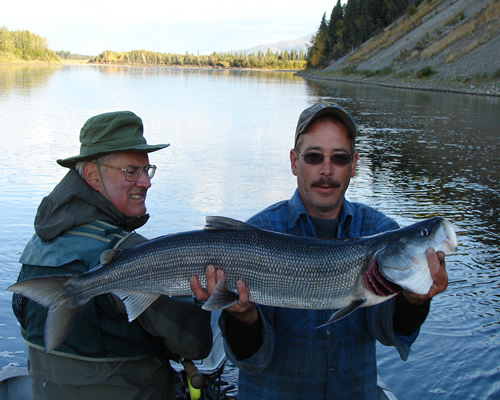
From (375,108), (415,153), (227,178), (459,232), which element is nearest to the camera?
(459,232)

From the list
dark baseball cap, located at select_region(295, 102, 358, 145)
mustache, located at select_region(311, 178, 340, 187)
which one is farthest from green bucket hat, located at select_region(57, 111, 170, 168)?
mustache, located at select_region(311, 178, 340, 187)

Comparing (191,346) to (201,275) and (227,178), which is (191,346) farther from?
(227,178)

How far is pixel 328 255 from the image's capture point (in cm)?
297

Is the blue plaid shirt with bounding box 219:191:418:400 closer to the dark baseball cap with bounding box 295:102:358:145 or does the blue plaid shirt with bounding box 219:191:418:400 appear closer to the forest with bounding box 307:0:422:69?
the dark baseball cap with bounding box 295:102:358:145

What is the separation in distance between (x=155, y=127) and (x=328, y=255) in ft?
67.0

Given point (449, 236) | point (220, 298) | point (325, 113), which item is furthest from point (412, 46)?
point (220, 298)

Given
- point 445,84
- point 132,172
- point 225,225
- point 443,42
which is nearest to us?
point 225,225

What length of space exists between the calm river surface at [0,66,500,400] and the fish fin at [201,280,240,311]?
12.3 ft

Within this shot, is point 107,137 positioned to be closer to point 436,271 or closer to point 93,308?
point 93,308

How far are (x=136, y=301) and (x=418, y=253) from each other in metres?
1.62

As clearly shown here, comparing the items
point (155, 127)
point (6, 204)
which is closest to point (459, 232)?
point (6, 204)

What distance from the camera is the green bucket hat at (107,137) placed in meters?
3.39

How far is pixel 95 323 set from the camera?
3.07 metres

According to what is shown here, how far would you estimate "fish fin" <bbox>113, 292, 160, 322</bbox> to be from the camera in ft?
9.71
